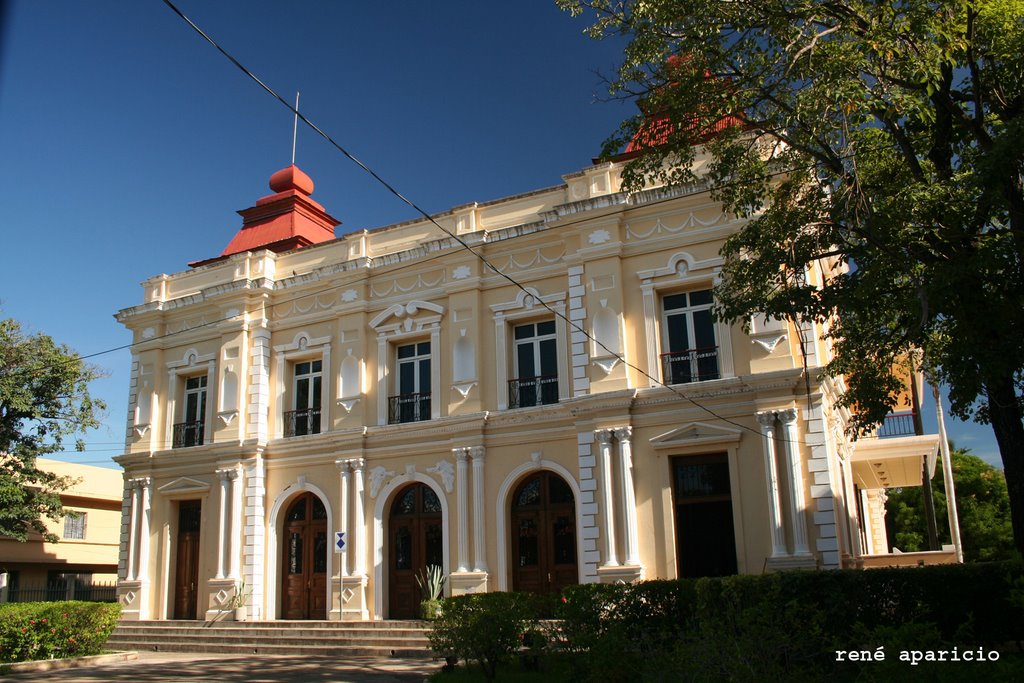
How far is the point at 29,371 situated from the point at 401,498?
1079cm

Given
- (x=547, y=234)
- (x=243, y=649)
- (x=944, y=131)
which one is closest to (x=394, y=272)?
(x=547, y=234)

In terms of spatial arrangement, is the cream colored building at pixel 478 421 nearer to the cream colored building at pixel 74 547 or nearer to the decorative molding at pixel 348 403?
the decorative molding at pixel 348 403

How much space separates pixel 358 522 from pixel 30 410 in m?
9.79

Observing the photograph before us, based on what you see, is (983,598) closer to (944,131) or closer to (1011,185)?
(1011,185)

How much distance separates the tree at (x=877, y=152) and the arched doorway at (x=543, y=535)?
725 cm

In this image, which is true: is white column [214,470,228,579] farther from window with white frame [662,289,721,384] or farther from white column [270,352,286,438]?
window with white frame [662,289,721,384]

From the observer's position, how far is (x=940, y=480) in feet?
124

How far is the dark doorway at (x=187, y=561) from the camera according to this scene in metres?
22.0

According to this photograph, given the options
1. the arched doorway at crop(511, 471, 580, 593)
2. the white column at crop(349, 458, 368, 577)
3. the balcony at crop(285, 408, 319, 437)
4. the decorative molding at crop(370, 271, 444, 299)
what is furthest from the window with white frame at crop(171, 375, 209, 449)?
the arched doorway at crop(511, 471, 580, 593)

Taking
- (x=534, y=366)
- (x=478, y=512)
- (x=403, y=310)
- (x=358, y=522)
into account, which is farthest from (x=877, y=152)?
(x=358, y=522)

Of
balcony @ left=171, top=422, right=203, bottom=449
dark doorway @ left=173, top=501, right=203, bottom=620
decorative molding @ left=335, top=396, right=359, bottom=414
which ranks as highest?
decorative molding @ left=335, top=396, right=359, bottom=414

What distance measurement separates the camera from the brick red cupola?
2525 centimetres

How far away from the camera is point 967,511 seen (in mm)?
35781

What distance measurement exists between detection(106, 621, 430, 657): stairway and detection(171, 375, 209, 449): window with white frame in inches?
182
